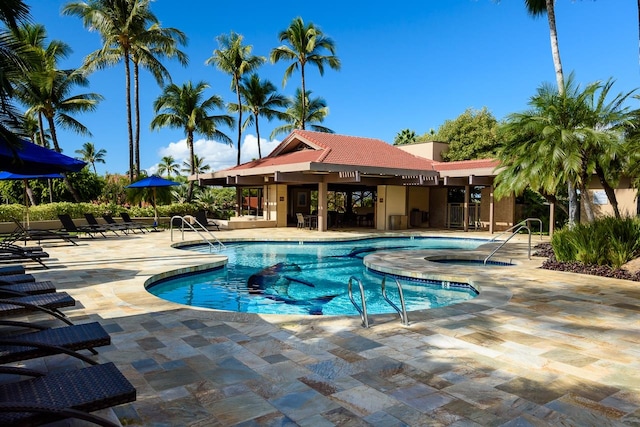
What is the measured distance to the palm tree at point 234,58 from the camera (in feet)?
97.0

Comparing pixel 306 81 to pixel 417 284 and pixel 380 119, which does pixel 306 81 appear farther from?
pixel 417 284

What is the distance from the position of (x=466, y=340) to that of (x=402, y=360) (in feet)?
3.44

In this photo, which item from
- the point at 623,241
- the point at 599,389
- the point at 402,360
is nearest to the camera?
the point at 599,389

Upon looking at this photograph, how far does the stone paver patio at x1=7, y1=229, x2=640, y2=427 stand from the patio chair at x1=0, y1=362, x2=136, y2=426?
0.75 metres

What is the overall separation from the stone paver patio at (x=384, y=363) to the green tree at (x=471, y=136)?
23.5 m

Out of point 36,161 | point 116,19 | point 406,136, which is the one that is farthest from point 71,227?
point 406,136

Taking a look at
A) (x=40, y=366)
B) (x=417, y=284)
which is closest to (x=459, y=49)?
(x=417, y=284)

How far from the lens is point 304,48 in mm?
28422

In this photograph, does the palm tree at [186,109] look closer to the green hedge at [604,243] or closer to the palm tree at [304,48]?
the palm tree at [304,48]

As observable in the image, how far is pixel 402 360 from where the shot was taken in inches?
161

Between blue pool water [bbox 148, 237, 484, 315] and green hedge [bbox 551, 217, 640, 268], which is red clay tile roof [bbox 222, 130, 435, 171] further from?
green hedge [bbox 551, 217, 640, 268]

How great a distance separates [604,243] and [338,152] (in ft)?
42.9

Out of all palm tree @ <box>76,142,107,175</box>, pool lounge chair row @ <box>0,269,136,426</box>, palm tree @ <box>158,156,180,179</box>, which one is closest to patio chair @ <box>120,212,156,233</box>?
pool lounge chair row @ <box>0,269,136,426</box>

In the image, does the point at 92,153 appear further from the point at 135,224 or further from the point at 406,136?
the point at 135,224
